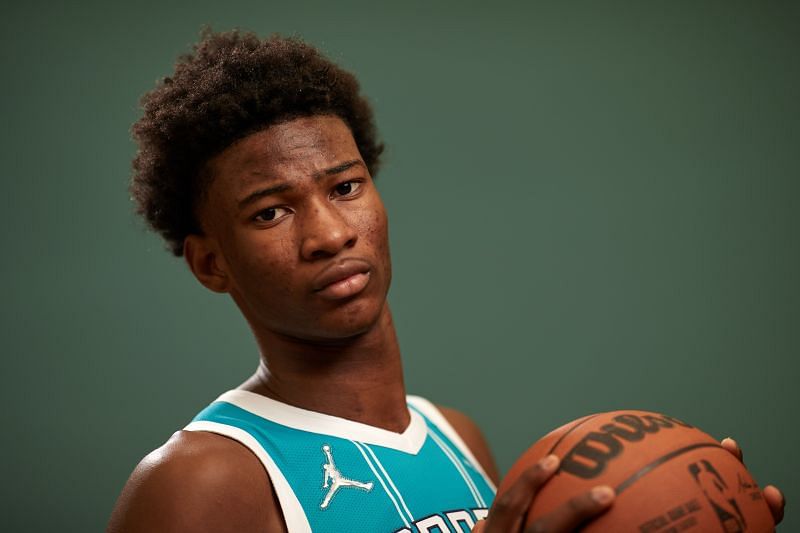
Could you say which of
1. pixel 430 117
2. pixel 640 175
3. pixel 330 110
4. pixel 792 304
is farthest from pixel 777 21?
pixel 330 110

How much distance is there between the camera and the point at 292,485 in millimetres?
1532

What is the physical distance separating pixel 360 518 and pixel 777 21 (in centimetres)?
240

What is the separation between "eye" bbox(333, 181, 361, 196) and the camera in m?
1.69

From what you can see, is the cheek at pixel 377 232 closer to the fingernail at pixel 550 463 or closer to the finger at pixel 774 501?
the fingernail at pixel 550 463

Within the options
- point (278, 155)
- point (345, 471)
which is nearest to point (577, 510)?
point (345, 471)

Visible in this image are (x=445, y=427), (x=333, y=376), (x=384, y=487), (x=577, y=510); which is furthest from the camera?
(x=445, y=427)

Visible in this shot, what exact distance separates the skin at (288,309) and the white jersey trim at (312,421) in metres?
0.03

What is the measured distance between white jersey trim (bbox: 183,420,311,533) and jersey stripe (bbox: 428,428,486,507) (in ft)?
1.51

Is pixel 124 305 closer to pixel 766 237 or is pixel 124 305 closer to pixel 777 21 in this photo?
pixel 766 237

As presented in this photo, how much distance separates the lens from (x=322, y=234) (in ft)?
5.18

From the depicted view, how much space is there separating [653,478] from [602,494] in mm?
100

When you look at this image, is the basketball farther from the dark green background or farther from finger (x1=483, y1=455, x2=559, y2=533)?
the dark green background


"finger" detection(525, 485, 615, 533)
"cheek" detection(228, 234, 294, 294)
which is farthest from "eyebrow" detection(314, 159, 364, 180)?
"finger" detection(525, 485, 615, 533)

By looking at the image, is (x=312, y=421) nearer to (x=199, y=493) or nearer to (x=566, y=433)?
(x=199, y=493)
